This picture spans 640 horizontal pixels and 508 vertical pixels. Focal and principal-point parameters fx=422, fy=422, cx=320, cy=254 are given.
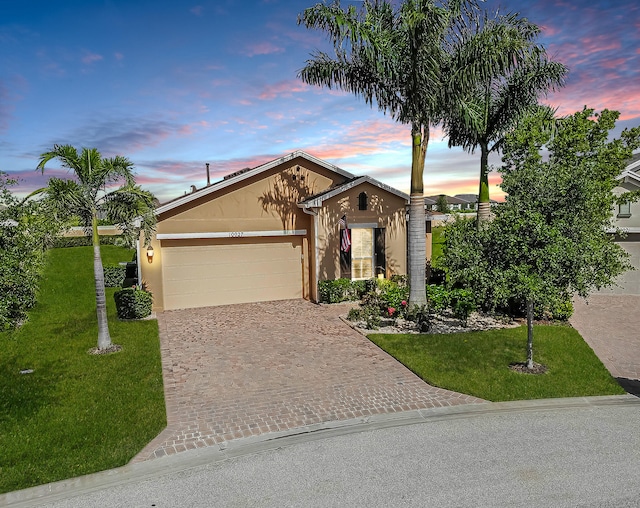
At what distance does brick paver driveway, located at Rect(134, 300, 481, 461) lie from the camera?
7.82m

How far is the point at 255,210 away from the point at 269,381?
9735mm

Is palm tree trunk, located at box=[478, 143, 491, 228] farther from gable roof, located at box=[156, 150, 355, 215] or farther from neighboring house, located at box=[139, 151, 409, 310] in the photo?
gable roof, located at box=[156, 150, 355, 215]

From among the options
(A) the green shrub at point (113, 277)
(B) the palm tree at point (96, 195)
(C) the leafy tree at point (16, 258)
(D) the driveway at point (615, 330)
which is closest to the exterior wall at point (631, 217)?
(D) the driveway at point (615, 330)

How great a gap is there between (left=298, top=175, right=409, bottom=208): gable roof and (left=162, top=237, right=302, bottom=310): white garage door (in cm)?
203

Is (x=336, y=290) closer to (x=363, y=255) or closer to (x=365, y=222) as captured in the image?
(x=363, y=255)

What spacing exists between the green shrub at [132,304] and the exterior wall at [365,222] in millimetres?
6814

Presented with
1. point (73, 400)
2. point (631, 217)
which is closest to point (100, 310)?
point (73, 400)

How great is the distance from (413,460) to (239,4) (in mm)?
13239

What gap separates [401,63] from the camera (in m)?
14.3

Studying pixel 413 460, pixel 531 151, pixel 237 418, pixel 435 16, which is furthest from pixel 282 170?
pixel 413 460

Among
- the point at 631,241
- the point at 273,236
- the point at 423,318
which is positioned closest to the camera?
the point at 423,318

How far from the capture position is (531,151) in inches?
571

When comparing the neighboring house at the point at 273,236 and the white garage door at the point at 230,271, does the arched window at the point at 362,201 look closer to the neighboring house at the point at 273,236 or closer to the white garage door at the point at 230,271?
the neighboring house at the point at 273,236

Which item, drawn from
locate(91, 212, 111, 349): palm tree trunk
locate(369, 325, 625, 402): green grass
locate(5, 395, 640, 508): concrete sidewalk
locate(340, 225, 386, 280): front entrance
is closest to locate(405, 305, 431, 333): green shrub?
locate(369, 325, 625, 402): green grass
